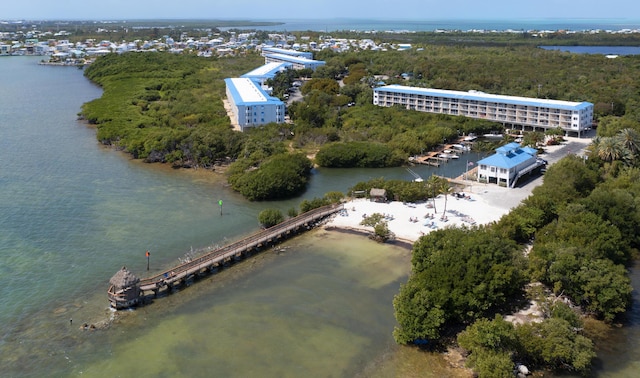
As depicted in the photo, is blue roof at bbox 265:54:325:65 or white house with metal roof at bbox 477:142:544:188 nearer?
white house with metal roof at bbox 477:142:544:188

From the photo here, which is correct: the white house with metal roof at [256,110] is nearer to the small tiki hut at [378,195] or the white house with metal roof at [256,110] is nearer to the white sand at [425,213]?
the white sand at [425,213]

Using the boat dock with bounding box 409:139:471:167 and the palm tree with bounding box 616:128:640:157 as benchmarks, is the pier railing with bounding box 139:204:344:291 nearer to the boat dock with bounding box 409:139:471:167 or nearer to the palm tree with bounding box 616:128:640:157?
the boat dock with bounding box 409:139:471:167

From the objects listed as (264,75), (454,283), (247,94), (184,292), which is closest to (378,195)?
(454,283)

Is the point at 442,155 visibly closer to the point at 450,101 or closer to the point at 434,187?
the point at 434,187

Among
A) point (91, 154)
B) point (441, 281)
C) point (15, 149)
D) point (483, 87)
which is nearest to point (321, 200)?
point (441, 281)

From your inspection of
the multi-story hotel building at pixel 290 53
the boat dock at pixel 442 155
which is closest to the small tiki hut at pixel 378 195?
the boat dock at pixel 442 155

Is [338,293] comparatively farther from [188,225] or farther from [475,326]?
[188,225]

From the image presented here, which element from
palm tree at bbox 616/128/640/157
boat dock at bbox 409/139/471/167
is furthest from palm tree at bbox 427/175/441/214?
palm tree at bbox 616/128/640/157
